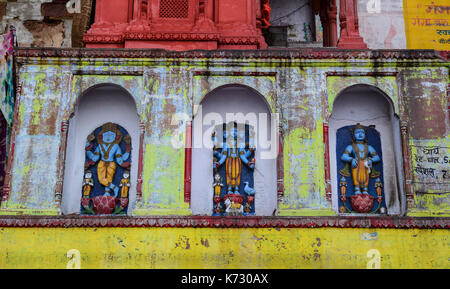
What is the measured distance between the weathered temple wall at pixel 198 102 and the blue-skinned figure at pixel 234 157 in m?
0.81

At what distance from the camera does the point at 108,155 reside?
12.4 m

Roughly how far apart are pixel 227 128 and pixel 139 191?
223 centimetres

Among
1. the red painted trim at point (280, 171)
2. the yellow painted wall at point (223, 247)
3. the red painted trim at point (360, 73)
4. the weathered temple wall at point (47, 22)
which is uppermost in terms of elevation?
the weathered temple wall at point (47, 22)

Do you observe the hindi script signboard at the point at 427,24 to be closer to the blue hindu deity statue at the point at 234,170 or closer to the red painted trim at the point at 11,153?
the blue hindu deity statue at the point at 234,170

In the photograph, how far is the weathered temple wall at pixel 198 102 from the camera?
11.6m

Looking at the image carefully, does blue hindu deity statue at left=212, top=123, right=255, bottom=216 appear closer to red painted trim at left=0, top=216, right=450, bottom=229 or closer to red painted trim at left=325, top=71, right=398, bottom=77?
red painted trim at left=0, top=216, right=450, bottom=229

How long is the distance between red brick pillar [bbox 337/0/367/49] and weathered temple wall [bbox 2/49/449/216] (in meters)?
0.89

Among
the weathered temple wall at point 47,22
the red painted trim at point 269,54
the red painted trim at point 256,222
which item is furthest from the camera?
the weathered temple wall at point 47,22

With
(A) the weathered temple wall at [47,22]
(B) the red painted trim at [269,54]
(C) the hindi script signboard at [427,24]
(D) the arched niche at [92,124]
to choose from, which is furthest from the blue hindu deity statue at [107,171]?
(C) the hindi script signboard at [427,24]

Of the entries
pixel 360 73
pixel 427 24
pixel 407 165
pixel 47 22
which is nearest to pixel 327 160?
pixel 407 165

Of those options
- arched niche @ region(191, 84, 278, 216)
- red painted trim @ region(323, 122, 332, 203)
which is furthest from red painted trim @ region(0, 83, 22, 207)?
red painted trim @ region(323, 122, 332, 203)

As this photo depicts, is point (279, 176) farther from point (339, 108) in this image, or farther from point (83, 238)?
point (83, 238)

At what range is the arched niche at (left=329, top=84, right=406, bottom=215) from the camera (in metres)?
12.1

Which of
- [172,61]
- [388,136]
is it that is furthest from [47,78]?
[388,136]
